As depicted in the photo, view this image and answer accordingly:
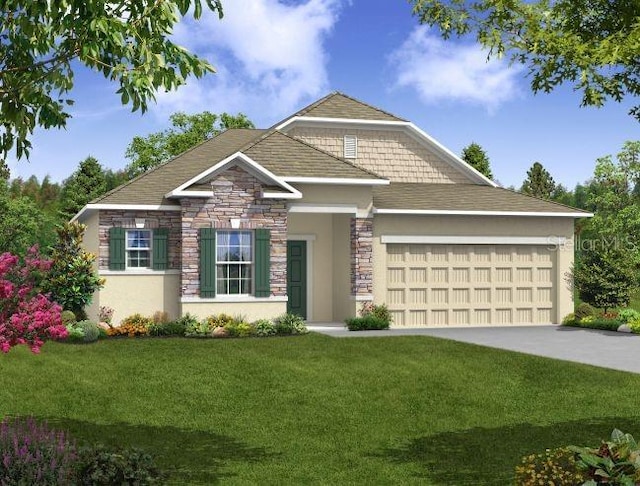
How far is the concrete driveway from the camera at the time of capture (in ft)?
62.7

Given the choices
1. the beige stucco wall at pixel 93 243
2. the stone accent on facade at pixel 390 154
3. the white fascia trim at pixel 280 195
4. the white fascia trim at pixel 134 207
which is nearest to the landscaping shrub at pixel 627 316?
the stone accent on facade at pixel 390 154

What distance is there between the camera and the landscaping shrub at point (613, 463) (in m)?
6.64

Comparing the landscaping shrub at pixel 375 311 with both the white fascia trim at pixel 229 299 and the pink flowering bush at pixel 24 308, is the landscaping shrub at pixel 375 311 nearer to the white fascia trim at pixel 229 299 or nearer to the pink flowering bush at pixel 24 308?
the white fascia trim at pixel 229 299

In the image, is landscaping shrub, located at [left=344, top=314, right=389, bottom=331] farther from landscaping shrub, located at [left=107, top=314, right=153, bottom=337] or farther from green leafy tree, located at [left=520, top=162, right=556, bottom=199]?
green leafy tree, located at [left=520, top=162, right=556, bottom=199]

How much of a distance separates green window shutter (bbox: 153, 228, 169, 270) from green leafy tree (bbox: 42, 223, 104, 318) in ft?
5.66

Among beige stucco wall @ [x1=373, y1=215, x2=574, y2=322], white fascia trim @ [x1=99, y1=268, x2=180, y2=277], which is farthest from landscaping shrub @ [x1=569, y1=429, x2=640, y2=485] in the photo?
white fascia trim @ [x1=99, y1=268, x2=180, y2=277]

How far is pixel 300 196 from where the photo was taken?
2297 cm

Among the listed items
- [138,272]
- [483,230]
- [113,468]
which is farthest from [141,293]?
[113,468]

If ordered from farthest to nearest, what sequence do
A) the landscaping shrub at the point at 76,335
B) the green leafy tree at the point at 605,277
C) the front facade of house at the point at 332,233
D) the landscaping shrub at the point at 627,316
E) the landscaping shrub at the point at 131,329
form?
the green leafy tree at the point at 605,277 < the landscaping shrub at the point at 627,316 < the front facade of house at the point at 332,233 < the landscaping shrub at the point at 131,329 < the landscaping shrub at the point at 76,335

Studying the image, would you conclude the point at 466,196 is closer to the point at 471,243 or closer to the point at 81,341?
the point at 471,243

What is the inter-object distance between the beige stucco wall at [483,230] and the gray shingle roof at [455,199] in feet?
1.01

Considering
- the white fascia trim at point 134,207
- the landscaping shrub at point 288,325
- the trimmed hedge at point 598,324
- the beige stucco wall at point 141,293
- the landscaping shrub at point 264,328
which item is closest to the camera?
the landscaping shrub at point 264,328

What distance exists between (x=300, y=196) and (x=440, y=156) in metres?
7.22

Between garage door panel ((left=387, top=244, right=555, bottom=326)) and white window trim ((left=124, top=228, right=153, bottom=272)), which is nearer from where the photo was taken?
white window trim ((left=124, top=228, right=153, bottom=272))
